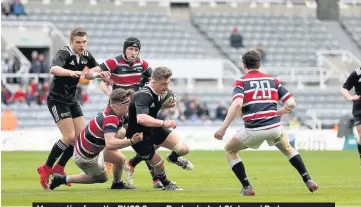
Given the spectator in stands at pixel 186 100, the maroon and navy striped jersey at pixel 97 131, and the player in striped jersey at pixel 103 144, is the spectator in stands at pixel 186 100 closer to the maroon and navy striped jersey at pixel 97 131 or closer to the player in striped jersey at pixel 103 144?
the player in striped jersey at pixel 103 144

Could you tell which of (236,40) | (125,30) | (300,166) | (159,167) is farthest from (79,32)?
(236,40)

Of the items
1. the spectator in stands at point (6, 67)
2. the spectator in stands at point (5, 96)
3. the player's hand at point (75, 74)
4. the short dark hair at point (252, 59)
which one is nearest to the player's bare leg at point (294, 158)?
the short dark hair at point (252, 59)

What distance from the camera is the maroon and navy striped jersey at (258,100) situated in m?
15.8

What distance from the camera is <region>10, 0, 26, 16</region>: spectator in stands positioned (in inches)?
1809

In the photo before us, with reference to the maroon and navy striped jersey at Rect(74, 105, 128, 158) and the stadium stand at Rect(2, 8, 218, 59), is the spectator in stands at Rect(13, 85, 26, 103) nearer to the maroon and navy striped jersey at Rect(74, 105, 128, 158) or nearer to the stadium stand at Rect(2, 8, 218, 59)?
the stadium stand at Rect(2, 8, 218, 59)

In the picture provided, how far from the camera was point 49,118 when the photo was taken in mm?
38844

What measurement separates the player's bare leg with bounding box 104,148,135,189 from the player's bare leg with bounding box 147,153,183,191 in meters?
0.57

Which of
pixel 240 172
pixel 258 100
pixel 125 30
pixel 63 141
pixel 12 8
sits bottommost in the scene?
pixel 125 30

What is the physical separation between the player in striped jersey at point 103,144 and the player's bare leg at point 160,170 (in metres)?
0.58

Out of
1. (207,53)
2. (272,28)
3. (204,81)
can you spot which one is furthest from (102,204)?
(272,28)

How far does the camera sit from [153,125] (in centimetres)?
1583

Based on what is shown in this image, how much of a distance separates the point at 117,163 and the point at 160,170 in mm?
807

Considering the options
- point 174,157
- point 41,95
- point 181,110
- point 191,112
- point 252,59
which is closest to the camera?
point 252,59

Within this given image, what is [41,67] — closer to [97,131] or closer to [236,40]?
[236,40]
